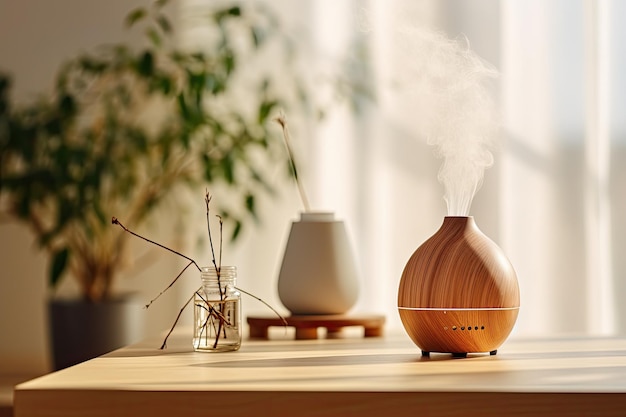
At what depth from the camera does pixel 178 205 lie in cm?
263

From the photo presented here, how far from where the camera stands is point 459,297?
116cm

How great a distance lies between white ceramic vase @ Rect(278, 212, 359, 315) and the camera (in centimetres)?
157

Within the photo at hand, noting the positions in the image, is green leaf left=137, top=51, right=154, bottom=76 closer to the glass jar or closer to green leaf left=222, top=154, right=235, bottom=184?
green leaf left=222, top=154, right=235, bottom=184

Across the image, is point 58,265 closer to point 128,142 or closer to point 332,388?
point 128,142

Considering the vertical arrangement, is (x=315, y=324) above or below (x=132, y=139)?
below

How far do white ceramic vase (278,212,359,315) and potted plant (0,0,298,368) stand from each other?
2.29 feet

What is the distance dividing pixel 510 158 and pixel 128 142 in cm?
102

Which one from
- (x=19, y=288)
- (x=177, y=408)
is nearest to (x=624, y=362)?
(x=177, y=408)

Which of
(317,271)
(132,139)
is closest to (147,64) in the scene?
(132,139)

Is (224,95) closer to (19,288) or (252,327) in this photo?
(19,288)

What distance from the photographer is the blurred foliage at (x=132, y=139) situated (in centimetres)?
229

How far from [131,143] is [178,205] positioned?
0.25 metres

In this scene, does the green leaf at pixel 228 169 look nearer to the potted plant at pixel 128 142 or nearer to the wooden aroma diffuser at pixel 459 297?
the potted plant at pixel 128 142

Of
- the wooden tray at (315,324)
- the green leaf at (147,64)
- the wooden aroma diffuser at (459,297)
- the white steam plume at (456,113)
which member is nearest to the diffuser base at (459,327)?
the wooden aroma diffuser at (459,297)
